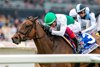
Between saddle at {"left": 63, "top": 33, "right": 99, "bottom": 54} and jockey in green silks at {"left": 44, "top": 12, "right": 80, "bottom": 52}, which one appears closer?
jockey in green silks at {"left": 44, "top": 12, "right": 80, "bottom": 52}

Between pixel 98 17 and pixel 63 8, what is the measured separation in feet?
16.2

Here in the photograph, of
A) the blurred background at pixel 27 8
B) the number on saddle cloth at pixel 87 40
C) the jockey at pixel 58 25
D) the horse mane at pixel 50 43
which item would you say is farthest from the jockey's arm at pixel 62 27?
the blurred background at pixel 27 8

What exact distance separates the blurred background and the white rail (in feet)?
30.6

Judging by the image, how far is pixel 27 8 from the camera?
498 inches

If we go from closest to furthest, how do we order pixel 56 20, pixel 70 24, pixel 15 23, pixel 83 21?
pixel 56 20 → pixel 70 24 → pixel 83 21 → pixel 15 23

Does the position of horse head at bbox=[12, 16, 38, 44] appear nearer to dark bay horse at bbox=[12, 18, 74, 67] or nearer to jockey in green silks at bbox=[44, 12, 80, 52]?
dark bay horse at bbox=[12, 18, 74, 67]

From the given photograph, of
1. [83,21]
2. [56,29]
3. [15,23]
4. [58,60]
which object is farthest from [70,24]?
[15,23]

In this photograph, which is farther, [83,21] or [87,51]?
[83,21]

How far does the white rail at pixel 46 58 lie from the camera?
210 cm

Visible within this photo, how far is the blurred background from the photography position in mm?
12273

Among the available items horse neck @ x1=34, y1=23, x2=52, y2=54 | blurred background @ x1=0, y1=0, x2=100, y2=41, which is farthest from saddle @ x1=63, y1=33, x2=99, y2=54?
blurred background @ x1=0, y1=0, x2=100, y2=41

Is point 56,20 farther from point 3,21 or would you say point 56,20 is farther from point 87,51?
point 3,21

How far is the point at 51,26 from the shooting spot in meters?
5.13

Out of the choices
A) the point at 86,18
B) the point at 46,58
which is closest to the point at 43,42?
the point at 86,18
